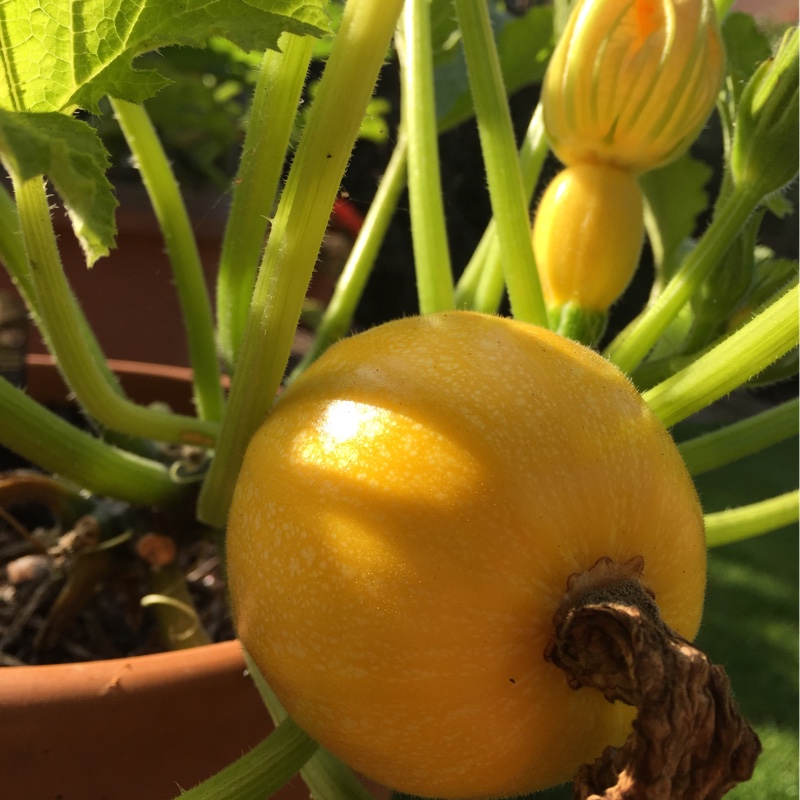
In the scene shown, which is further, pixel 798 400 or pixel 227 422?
pixel 798 400

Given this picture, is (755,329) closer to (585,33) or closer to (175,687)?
(585,33)

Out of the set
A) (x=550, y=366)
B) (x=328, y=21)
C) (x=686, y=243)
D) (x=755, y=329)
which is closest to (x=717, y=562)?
(x=686, y=243)

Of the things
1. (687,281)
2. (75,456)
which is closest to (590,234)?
(687,281)

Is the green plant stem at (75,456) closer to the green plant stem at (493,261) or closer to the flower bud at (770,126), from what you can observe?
the green plant stem at (493,261)

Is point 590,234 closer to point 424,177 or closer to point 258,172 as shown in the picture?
point 424,177

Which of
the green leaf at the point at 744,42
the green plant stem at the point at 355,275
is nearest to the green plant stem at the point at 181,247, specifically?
the green plant stem at the point at 355,275

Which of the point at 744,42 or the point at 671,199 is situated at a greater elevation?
the point at 744,42

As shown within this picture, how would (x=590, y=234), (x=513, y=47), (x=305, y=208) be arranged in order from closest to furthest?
(x=305, y=208), (x=590, y=234), (x=513, y=47)
